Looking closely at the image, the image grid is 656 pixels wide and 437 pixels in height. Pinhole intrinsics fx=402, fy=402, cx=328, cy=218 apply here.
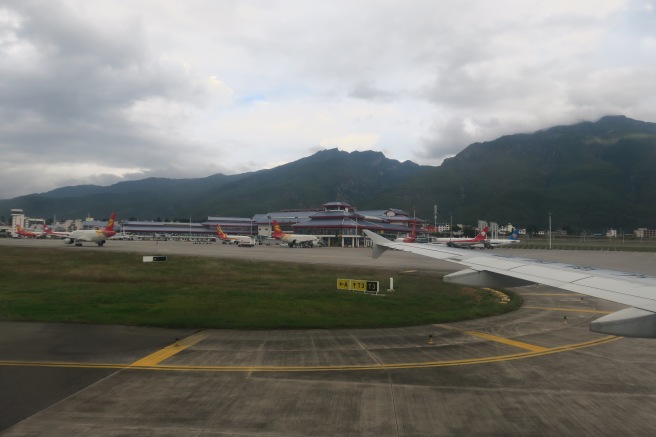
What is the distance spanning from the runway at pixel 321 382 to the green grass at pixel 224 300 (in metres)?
1.54

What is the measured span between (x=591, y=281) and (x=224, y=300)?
61.2 ft

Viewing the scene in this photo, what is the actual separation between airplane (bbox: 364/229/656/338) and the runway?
2.98 meters

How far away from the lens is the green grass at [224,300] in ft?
60.8

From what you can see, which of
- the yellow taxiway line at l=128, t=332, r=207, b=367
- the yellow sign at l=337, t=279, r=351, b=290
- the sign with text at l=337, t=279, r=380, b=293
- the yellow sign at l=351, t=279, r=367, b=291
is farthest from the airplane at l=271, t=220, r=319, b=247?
the yellow taxiway line at l=128, t=332, r=207, b=367

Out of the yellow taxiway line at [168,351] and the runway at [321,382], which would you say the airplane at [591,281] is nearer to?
the runway at [321,382]

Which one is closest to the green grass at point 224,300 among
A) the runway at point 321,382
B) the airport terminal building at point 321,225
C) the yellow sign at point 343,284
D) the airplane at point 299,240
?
the yellow sign at point 343,284

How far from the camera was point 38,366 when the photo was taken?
12.1m

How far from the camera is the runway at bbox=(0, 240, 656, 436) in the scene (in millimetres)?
A: 8672

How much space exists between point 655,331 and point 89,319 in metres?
20.0

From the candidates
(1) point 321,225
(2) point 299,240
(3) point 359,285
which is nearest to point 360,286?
(3) point 359,285

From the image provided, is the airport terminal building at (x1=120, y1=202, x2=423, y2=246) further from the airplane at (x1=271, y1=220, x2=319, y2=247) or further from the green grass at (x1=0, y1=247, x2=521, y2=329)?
the green grass at (x1=0, y1=247, x2=521, y2=329)

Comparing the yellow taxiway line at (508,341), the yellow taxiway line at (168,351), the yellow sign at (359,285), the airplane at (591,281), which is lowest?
the yellow taxiway line at (508,341)

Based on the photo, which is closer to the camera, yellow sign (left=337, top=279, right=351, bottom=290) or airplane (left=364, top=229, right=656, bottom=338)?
airplane (left=364, top=229, right=656, bottom=338)

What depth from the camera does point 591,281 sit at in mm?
9008
